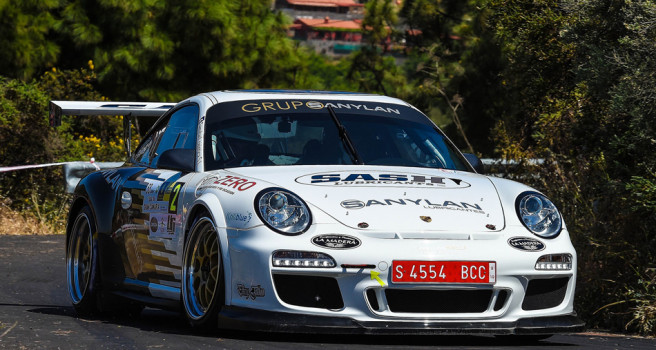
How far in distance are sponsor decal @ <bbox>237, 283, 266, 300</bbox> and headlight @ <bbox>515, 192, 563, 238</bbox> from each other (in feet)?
4.99

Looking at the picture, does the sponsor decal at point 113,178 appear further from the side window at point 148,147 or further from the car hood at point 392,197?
the car hood at point 392,197

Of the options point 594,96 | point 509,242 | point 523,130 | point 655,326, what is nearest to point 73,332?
point 509,242

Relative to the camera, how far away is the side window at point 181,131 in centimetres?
788

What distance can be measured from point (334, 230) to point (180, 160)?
150cm

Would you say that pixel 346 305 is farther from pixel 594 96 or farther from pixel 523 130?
pixel 523 130

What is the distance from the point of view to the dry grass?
54.6 feet

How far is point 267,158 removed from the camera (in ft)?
24.2

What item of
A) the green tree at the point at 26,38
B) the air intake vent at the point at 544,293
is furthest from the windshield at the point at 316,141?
the green tree at the point at 26,38

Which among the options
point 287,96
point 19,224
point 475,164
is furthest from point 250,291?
point 19,224

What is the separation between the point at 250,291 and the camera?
→ 6281 mm

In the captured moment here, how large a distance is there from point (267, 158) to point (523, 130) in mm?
5798

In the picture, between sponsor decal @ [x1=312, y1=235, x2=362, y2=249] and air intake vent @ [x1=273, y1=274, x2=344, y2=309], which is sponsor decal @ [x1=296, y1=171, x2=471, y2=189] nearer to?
sponsor decal @ [x1=312, y1=235, x2=362, y2=249]

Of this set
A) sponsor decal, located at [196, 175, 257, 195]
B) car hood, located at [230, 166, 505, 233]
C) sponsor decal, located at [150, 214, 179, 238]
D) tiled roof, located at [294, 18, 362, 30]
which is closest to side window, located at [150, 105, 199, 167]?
sponsor decal, located at [150, 214, 179, 238]

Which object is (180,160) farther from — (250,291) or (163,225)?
(250,291)
